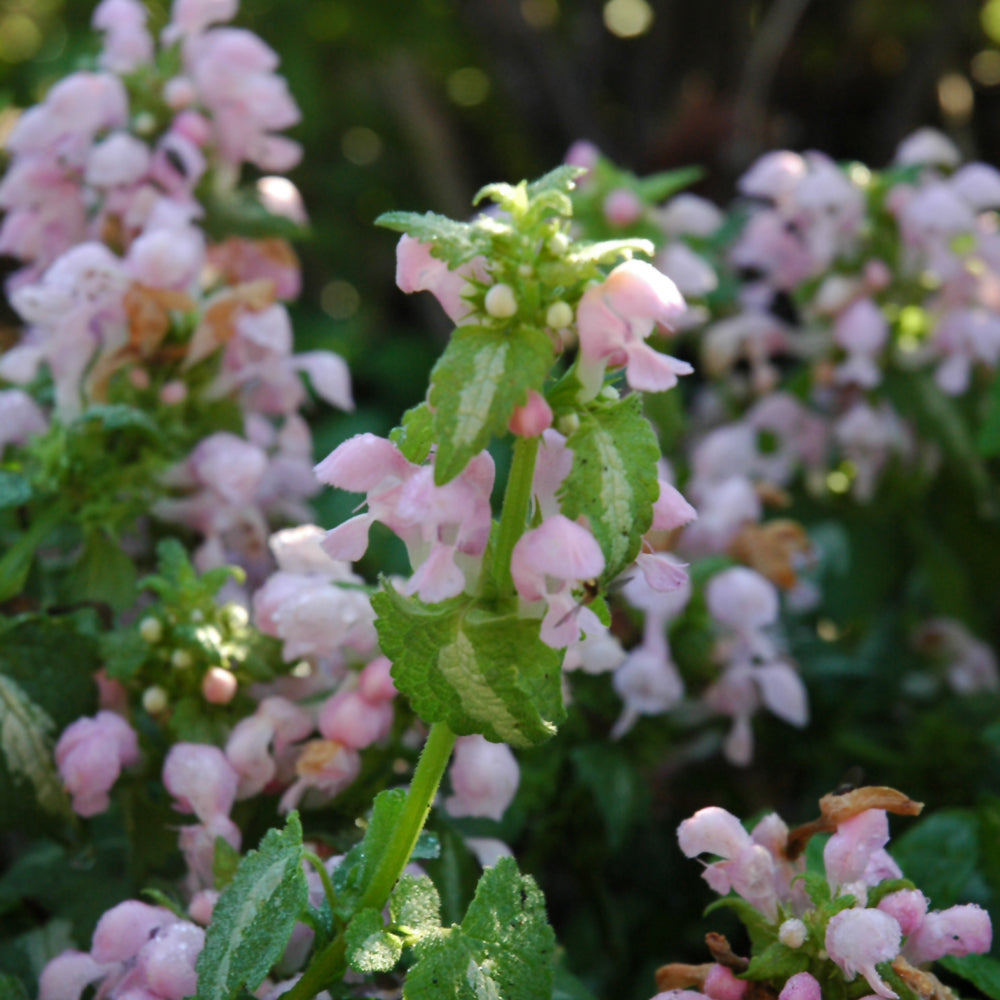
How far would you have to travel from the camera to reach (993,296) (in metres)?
1.34

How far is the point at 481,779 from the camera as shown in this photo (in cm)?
79

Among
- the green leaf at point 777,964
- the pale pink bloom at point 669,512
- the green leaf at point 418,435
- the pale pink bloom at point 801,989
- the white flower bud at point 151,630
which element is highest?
the green leaf at point 418,435

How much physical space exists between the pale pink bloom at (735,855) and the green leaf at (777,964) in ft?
0.10

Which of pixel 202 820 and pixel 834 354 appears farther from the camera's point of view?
pixel 834 354

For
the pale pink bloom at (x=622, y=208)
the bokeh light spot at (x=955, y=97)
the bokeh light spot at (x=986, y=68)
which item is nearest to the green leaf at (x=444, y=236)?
the pale pink bloom at (x=622, y=208)

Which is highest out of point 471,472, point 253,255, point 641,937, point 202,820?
point 471,472

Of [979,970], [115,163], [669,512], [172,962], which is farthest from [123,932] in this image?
[115,163]

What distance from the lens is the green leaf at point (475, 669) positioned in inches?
22.3

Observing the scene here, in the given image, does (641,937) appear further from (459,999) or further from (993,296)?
(993,296)

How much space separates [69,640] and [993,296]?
1.02 m

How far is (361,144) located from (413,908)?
76.9 inches

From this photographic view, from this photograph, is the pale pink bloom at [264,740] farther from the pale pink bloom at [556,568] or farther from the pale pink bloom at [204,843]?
the pale pink bloom at [556,568]

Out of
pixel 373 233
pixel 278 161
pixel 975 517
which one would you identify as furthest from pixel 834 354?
pixel 373 233

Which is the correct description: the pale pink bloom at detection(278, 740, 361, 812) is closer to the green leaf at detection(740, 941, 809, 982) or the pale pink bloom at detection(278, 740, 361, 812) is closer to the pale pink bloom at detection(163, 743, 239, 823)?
the pale pink bloom at detection(163, 743, 239, 823)
